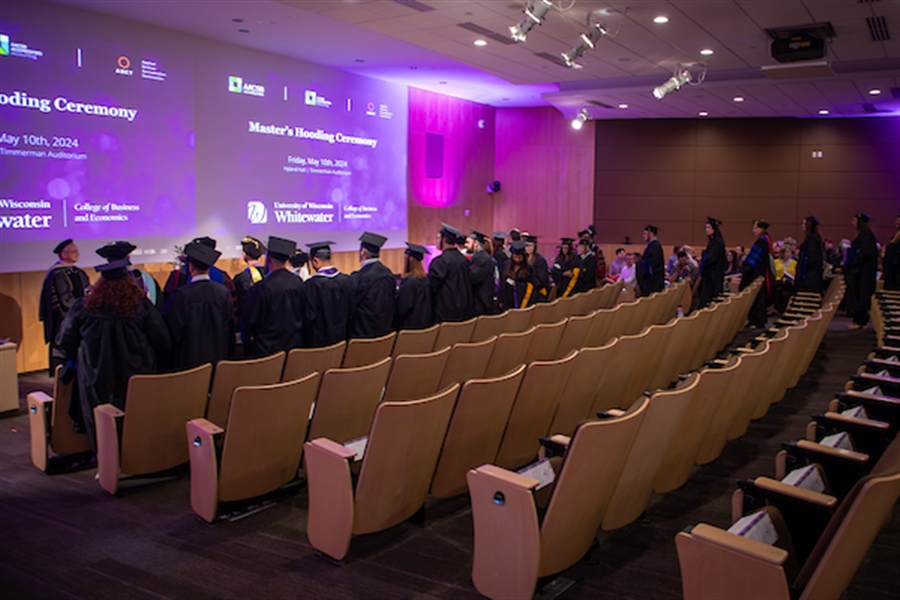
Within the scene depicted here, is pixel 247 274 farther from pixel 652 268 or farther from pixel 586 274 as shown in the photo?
pixel 652 268

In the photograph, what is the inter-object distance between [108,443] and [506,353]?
7.55 feet

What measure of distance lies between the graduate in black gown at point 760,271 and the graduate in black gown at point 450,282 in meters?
4.06

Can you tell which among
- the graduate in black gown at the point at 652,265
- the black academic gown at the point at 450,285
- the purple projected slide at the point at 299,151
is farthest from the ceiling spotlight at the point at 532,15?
the purple projected slide at the point at 299,151

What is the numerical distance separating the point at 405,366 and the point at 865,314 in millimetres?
7487

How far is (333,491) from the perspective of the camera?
2.68 metres

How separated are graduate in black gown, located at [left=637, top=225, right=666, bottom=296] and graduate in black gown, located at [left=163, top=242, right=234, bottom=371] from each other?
6807 millimetres

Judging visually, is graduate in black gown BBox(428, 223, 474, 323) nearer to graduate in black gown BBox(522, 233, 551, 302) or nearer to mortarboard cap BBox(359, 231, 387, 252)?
mortarboard cap BBox(359, 231, 387, 252)

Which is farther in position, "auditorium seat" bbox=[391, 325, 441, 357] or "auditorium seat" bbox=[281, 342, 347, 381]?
"auditorium seat" bbox=[391, 325, 441, 357]

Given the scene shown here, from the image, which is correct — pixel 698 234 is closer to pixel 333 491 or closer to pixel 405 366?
pixel 405 366

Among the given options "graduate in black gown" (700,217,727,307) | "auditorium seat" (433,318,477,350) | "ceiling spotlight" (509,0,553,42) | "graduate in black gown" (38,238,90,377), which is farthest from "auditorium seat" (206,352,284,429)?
"graduate in black gown" (700,217,727,307)

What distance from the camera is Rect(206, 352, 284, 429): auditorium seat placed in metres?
3.68

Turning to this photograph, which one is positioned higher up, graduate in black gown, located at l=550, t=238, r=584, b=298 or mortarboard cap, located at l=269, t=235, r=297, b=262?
mortarboard cap, located at l=269, t=235, r=297, b=262

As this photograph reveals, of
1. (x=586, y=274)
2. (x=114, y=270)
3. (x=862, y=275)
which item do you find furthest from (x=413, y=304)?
(x=862, y=275)

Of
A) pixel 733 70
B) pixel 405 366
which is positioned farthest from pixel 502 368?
pixel 733 70
